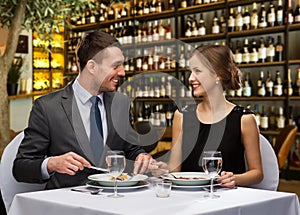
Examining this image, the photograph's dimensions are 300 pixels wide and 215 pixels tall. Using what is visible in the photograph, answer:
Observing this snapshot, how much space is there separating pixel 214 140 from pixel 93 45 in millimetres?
745

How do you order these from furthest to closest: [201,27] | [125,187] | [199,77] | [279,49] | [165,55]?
[165,55] < [201,27] < [279,49] < [199,77] < [125,187]

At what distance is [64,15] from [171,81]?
9.19 ft

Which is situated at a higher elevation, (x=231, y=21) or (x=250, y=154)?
(x=231, y=21)

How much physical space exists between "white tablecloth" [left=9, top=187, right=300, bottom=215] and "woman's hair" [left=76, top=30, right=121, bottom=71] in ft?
2.47

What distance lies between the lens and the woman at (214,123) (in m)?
Answer: 2.39

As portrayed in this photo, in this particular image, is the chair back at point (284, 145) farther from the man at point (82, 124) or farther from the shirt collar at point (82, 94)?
the shirt collar at point (82, 94)

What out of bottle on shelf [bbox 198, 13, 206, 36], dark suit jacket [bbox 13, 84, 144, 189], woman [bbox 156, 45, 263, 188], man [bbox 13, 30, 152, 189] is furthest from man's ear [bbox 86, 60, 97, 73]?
bottle on shelf [bbox 198, 13, 206, 36]

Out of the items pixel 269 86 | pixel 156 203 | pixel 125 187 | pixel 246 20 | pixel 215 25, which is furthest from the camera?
pixel 215 25

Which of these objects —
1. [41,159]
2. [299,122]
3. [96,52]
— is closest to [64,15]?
[96,52]

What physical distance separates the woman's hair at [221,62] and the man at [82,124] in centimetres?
43

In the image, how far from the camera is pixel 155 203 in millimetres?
1616

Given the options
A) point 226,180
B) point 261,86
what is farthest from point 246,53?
point 226,180

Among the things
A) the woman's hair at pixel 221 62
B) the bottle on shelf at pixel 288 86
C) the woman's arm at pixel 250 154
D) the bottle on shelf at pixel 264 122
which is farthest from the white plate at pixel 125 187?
the bottle on shelf at pixel 264 122

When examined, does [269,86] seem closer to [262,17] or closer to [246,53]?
[246,53]
